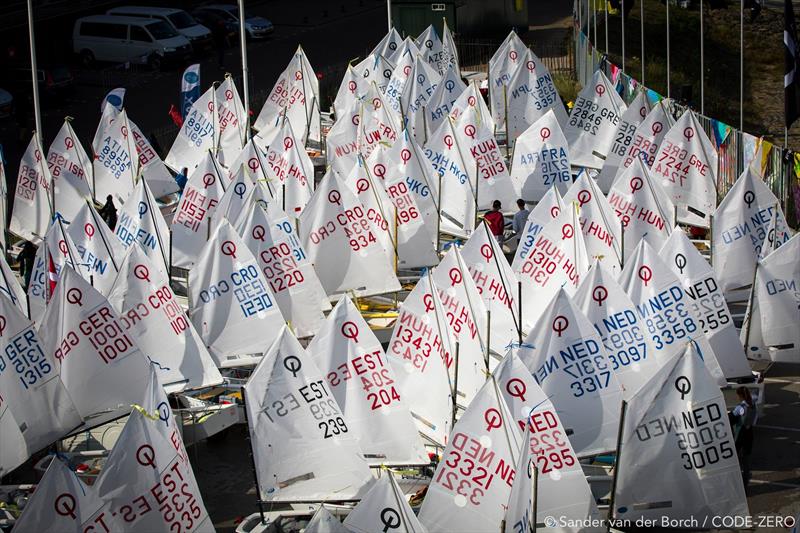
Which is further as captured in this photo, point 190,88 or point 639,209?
point 190,88

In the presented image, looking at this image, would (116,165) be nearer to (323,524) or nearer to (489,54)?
(323,524)

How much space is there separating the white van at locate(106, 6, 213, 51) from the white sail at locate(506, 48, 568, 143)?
1533cm

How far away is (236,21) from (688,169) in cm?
2518

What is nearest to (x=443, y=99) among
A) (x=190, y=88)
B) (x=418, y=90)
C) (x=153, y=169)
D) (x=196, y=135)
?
(x=418, y=90)

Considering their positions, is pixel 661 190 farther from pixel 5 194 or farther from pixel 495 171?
pixel 5 194

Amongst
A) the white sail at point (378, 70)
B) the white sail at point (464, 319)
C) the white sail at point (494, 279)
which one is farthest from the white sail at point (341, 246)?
the white sail at point (378, 70)

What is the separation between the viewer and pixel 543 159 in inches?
1033

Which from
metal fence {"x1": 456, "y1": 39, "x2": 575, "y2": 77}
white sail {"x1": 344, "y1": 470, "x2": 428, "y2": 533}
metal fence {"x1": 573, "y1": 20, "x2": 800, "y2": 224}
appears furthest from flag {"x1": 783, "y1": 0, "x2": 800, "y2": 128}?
metal fence {"x1": 456, "y1": 39, "x2": 575, "y2": 77}

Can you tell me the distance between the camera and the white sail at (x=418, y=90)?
3100 centimetres

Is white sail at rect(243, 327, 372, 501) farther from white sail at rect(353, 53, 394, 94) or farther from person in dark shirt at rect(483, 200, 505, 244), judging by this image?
white sail at rect(353, 53, 394, 94)

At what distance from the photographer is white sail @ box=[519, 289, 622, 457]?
640 inches

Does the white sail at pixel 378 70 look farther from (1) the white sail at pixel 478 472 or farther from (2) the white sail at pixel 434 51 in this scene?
(1) the white sail at pixel 478 472

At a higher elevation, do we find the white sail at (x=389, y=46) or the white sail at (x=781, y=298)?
the white sail at (x=389, y=46)

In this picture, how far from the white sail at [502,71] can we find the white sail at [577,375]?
1587 centimetres
